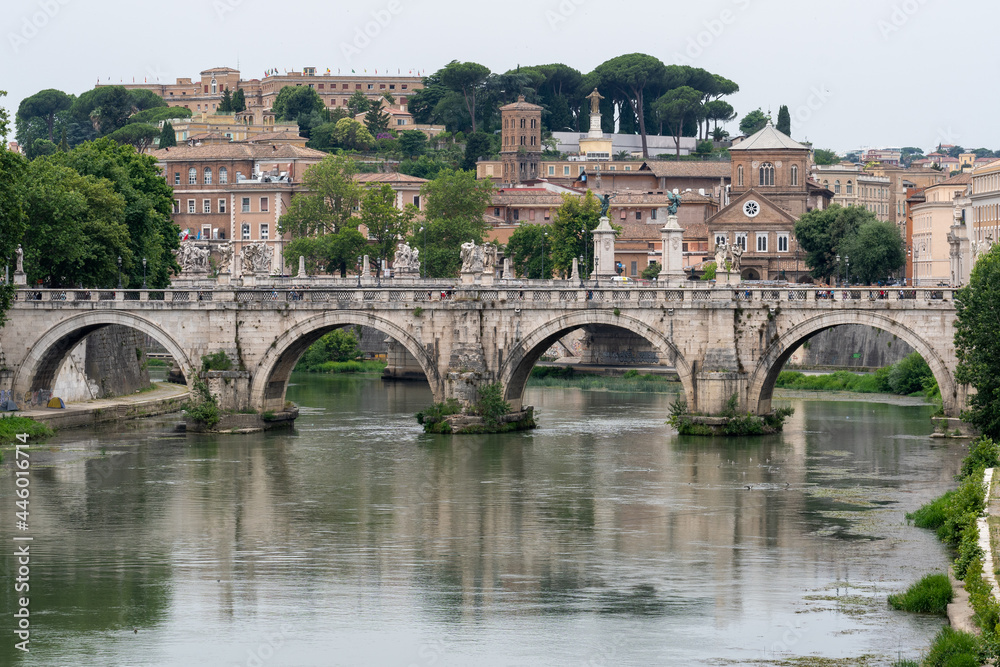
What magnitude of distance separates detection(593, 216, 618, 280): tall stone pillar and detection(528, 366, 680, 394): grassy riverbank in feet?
22.6

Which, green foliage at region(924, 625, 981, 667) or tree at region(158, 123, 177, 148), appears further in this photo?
tree at region(158, 123, 177, 148)

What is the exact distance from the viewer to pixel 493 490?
40.8 m

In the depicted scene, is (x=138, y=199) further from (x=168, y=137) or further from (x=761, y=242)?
(x=168, y=137)

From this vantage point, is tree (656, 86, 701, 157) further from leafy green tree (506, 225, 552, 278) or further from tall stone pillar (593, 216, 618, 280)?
tall stone pillar (593, 216, 618, 280)

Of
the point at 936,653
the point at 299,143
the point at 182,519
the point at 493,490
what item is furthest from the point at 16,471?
the point at 299,143

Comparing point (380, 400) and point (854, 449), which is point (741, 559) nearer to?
point (854, 449)

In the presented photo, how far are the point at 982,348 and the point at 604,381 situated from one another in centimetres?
3146

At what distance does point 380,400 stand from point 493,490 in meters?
24.4

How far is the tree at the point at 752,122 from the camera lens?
160375 mm

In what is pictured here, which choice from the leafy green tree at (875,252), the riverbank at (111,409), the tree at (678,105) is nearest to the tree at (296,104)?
the tree at (678,105)

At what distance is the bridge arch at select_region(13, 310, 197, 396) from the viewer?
5219 centimetres

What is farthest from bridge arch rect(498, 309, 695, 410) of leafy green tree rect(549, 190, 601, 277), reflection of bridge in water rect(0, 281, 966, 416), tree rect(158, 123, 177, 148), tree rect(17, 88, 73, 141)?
tree rect(17, 88, 73, 141)

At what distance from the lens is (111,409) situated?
54.2 metres

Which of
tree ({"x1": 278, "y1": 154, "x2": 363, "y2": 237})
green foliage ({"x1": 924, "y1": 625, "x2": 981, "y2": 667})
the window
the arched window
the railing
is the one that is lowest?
green foliage ({"x1": 924, "y1": 625, "x2": 981, "y2": 667})
